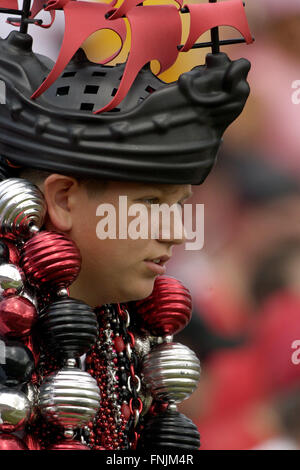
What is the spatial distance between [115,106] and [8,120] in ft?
0.62

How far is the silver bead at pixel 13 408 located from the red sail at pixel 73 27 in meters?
0.50

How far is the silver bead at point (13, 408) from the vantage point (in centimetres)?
168

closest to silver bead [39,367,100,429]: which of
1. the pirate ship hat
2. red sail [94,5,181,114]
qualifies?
the pirate ship hat

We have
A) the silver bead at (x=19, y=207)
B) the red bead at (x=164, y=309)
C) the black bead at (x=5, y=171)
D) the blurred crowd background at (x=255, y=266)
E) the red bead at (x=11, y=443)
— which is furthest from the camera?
the blurred crowd background at (x=255, y=266)

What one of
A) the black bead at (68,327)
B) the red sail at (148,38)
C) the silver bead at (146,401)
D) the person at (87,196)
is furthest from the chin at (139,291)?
the red sail at (148,38)

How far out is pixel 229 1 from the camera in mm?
1843

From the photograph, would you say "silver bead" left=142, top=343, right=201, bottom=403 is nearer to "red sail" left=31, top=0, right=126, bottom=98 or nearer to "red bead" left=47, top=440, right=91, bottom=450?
"red bead" left=47, top=440, right=91, bottom=450

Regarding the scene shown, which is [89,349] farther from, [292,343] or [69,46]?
[292,343]

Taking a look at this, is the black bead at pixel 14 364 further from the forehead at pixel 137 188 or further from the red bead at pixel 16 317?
the forehead at pixel 137 188

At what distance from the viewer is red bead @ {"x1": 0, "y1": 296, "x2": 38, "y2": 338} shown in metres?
1.72

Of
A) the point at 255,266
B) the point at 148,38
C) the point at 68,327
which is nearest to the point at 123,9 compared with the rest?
the point at 148,38

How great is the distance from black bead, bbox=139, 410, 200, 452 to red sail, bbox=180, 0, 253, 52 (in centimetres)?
67

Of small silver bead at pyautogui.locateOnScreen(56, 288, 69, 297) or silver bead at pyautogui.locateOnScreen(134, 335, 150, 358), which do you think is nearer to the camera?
small silver bead at pyautogui.locateOnScreen(56, 288, 69, 297)
